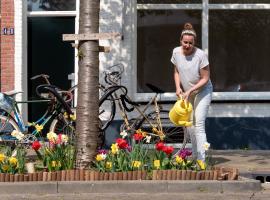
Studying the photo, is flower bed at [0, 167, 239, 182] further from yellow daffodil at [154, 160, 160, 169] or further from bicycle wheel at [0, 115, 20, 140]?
bicycle wheel at [0, 115, 20, 140]

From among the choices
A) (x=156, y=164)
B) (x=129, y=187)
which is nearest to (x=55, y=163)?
(x=129, y=187)

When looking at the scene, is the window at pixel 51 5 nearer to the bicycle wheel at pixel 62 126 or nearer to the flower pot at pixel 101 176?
the bicycle wheel at pixel 62 126

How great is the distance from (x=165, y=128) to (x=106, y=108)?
1449mm

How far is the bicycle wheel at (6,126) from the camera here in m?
10.8

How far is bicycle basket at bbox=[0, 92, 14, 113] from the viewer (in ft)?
35.1

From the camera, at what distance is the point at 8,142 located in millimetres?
10734

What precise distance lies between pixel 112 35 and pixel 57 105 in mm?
2489

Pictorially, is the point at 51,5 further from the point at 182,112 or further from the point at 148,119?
the point at 182,112

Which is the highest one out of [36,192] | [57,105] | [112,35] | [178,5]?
[178,5]

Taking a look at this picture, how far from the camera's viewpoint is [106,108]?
1265 centimetres

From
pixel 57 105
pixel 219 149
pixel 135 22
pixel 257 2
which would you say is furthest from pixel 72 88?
pixel 257 2

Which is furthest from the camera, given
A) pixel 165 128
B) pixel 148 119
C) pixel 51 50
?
pixel 51 50

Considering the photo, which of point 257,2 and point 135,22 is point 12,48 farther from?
point 257,2

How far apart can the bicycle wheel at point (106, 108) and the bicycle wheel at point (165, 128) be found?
1.56 feet
